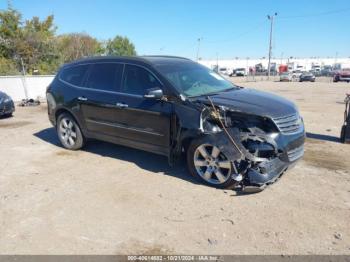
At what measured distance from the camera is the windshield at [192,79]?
5.04 meters

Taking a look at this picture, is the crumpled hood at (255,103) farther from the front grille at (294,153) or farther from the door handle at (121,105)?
the door handle at (121,105)

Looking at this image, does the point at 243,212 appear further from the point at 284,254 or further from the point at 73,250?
the point at 73,250

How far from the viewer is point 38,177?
5270 millimetres

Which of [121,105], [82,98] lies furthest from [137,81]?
[82,98]

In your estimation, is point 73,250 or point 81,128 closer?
point 73,250

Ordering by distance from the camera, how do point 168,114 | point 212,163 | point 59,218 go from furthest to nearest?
point 168,114 → point 212,163 → point 59,218

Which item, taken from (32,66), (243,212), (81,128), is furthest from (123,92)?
(32,66)

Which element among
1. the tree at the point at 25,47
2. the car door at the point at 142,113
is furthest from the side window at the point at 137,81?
the tree at the point at 25,47

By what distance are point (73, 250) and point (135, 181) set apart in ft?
6.03

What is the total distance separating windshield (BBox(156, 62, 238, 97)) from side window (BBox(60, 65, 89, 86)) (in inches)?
75.8


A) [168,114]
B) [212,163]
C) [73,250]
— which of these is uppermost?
[168,114]

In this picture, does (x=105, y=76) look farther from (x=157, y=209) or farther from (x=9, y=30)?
(x=9, y=30)

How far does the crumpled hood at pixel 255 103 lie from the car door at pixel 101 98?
1792 millimetres

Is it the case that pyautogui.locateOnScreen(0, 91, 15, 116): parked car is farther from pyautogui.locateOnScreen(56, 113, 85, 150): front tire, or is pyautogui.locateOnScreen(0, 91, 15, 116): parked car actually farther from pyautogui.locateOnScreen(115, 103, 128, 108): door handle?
pyautogui.locateOnScreen(115, 103, 128, 108): door handle
